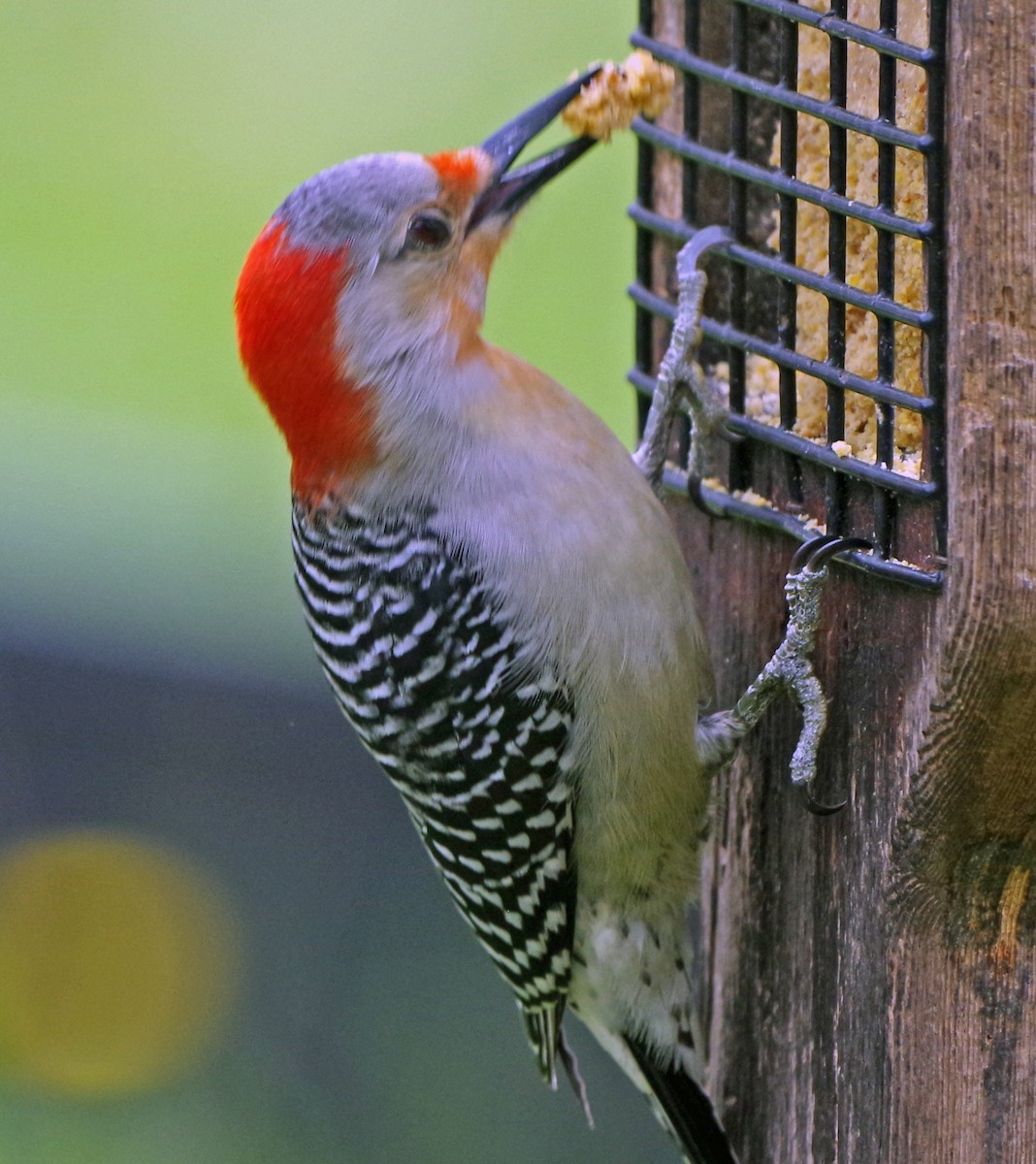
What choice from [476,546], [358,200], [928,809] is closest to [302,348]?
[358,200]

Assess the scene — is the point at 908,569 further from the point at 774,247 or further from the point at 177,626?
the point at 177,626

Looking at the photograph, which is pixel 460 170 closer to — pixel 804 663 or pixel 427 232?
pixel 427 232

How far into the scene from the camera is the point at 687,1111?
9.45 feet

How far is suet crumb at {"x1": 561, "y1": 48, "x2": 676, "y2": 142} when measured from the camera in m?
2.81

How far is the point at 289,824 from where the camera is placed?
4.44 metres

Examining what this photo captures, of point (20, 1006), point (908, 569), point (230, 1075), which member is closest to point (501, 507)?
point (908, 569)

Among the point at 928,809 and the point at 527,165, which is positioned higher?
the point at 527,165

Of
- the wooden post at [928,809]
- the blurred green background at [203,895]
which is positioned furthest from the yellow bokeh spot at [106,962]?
the wooden post at [928,809]

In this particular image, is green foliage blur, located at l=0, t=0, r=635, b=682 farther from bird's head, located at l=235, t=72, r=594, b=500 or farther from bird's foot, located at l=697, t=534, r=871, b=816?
bird's foot, located at l=697, t=534, r=871, b=816

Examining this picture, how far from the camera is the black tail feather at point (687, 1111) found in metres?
2.84

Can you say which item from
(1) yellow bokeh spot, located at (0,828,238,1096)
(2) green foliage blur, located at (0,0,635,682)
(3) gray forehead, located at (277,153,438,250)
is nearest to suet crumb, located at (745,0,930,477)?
(3) gray forehead, located at (277,153,438,250)

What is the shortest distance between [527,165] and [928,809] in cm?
133

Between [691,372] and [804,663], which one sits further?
[691,372]

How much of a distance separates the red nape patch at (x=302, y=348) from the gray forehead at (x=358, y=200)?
3 cm
